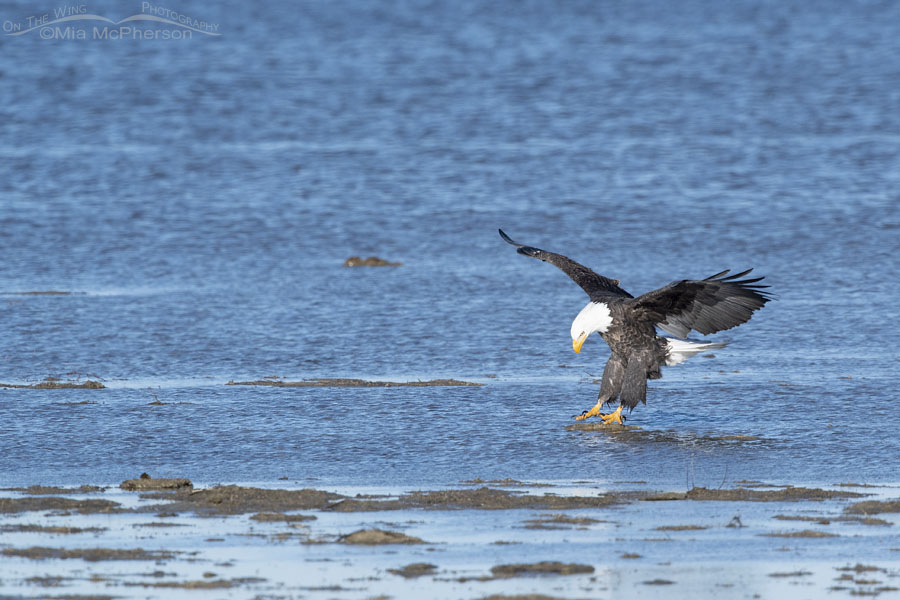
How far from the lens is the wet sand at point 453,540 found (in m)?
4.71

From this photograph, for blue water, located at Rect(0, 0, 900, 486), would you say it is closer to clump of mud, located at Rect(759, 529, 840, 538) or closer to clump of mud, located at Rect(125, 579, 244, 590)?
clump of mud, located at Rect(759, 529, 840, 538)

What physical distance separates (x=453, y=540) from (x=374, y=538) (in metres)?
0.29

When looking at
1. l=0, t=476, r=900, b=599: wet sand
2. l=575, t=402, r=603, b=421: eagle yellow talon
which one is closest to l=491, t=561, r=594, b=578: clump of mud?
l=0, t=476, r=900, b=599: wet sand

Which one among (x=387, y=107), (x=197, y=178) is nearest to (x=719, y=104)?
(x=387, y=107)

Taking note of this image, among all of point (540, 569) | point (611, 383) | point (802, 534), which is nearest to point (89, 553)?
point (540, 569)

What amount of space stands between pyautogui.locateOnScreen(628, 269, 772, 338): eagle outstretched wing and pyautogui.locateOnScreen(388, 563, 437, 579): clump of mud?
11.9 ft

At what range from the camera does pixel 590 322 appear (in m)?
8.11

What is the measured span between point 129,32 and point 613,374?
25.6 m

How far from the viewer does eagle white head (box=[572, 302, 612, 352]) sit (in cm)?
806

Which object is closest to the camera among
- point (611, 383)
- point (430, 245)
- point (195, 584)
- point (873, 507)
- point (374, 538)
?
point (195, 584)

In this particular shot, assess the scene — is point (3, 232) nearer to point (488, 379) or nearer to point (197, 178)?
point (197, 178)

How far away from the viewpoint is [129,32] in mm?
31828

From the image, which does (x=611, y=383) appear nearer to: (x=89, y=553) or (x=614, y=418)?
Result: (x=614, y=418)

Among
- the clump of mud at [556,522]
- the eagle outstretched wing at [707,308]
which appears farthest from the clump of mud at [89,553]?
the eagle outstretched wing at [707,308]
